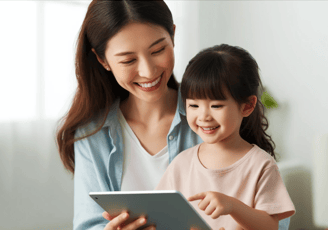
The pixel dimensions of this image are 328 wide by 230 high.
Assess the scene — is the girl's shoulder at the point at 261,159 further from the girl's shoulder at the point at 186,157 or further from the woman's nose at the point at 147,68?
the woman's nose at the point at 147,68

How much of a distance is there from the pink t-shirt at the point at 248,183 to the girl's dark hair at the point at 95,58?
0.55 m

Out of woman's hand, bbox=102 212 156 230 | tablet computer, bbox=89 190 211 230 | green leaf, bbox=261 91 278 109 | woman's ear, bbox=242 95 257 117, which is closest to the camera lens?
tablet computer, bbox=89 190 211 230

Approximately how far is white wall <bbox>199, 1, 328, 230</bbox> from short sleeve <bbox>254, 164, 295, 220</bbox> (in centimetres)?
190

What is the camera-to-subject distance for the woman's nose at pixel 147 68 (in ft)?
4.57

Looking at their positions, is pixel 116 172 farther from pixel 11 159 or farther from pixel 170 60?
pixel 11 159

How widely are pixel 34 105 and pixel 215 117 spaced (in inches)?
90.2

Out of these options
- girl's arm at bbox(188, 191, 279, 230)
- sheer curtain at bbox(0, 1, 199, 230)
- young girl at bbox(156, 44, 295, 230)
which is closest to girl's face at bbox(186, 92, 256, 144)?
young girl at bbox(156, 44, 295, 230)

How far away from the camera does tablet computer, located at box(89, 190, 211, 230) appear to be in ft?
3.20

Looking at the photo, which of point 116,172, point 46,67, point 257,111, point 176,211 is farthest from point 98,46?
point 46,67

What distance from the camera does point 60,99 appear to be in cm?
323

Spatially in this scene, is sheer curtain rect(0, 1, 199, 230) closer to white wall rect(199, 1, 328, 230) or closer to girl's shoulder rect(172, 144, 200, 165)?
white wall rect(199, 1, 328, 230)

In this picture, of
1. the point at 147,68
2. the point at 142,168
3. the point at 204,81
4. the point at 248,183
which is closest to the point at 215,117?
the point at 204,81

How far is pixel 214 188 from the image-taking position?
1.23 meters

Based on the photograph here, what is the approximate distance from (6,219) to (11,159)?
18.0 inches
